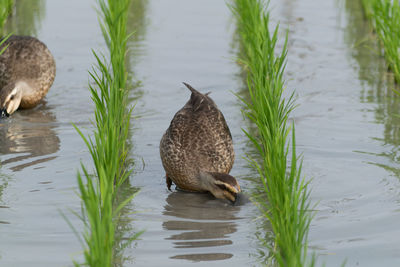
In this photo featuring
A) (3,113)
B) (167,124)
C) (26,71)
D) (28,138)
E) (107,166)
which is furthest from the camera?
(26,71)

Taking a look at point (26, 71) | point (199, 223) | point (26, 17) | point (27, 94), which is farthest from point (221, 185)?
point (26, 17)

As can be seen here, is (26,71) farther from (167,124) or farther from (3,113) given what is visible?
(167,124)

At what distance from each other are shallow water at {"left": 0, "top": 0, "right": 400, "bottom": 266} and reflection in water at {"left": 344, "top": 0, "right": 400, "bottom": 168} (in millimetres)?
22

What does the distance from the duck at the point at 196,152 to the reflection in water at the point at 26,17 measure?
489 cm

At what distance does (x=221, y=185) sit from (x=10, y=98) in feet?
9.60

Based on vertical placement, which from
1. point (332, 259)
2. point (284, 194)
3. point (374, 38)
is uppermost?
point (374, 38)

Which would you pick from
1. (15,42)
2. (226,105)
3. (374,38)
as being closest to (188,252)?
(226,105)

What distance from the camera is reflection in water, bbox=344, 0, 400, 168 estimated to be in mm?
6496

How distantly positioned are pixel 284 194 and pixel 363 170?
6.29 feet

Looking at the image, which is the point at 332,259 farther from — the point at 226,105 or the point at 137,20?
the point at 137,20

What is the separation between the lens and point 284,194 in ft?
12.7

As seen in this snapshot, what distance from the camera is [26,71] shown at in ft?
24.3

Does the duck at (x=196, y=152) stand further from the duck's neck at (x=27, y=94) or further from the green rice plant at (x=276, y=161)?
the duck's neck at (x=27, y=94)

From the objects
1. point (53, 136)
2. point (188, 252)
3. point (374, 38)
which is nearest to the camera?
point (188, 252)
